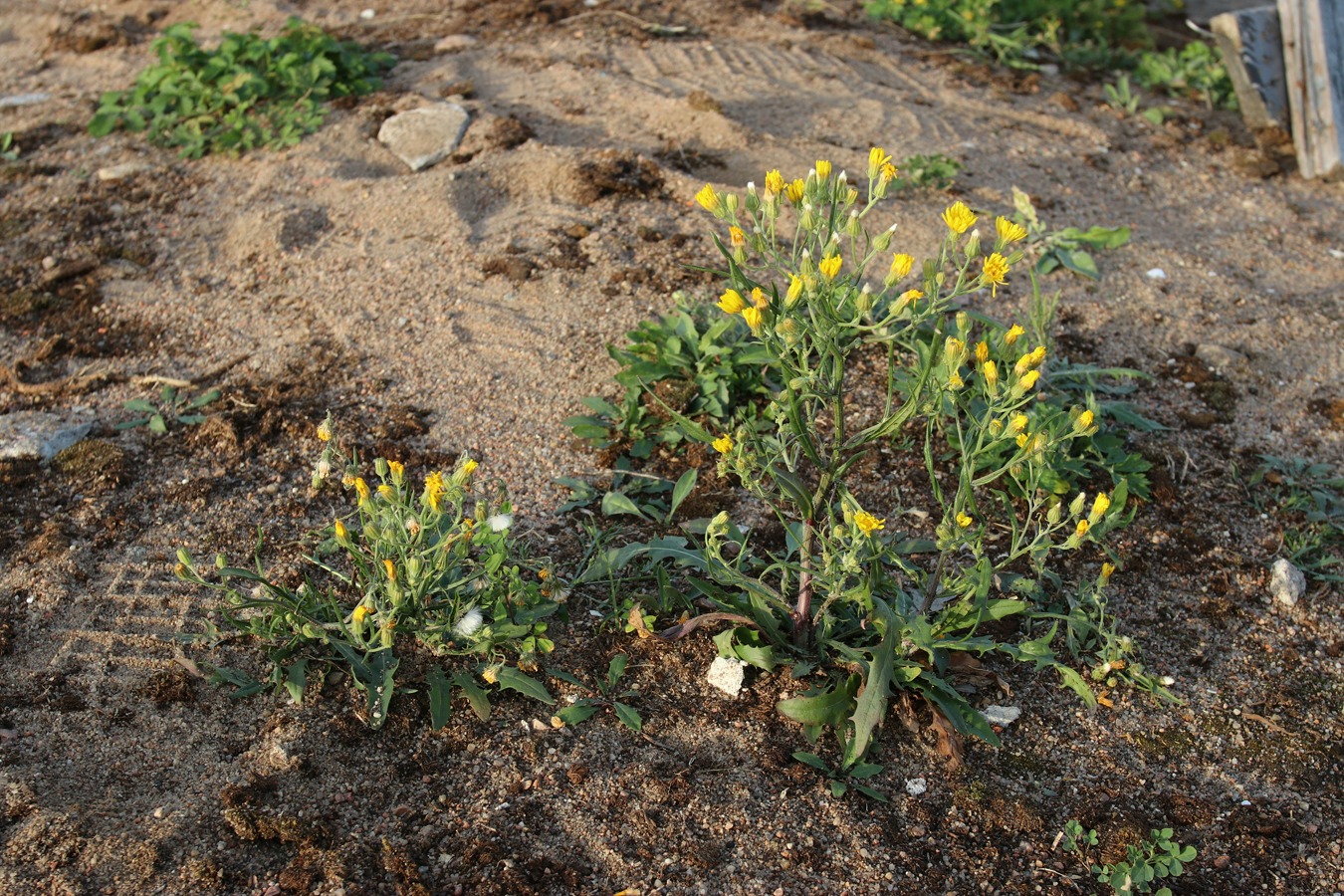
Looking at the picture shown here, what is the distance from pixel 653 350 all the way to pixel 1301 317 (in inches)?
96.3

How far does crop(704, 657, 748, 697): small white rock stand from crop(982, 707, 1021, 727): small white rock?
1.92 ft

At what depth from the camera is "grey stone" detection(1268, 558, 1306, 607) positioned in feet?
10.4

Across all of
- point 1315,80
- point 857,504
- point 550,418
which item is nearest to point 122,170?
point 550,418

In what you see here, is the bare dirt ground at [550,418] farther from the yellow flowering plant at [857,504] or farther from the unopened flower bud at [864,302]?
the unopened flower bud at [864,302]

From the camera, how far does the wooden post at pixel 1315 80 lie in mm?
5238

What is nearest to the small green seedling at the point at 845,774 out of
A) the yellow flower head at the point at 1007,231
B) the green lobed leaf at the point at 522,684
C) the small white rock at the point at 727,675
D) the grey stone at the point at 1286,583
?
the small white rock at the point at 727,675

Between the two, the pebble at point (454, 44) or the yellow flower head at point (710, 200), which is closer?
the yellow flower head at point (710, 200)

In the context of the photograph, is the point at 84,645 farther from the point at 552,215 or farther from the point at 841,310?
the point at 552,215

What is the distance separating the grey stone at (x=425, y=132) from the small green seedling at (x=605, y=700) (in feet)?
9.10

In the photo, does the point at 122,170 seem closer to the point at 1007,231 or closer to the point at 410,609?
the point at 410,609

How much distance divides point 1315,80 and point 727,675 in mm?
4434

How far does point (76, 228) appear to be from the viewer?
4.57 meters

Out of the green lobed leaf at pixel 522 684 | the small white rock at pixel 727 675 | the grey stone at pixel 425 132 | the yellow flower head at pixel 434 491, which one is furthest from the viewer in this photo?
the grey stone at pixel 425 132

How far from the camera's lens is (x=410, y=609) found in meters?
2.70
